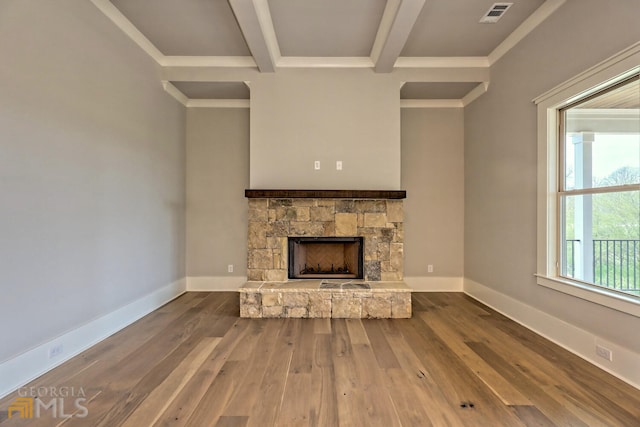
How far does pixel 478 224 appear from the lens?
410 cm

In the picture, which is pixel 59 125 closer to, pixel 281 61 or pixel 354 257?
pixel 281 61

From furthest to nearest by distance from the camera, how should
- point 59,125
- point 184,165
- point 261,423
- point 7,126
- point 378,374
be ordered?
1. point 184,165
2. point 59,125
3. point 378,374
4. point 7,126
5. point 261,423

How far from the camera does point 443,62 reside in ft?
12.3

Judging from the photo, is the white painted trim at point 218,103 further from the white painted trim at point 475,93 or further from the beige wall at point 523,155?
A: the beige wall at point 523,155

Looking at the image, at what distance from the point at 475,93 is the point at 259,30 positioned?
2.95 meters

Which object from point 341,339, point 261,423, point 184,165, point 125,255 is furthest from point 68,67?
point 341,339

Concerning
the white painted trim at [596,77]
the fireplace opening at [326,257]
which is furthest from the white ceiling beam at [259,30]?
the white painted trim at [596,77]

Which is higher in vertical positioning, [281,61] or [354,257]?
[281,61]

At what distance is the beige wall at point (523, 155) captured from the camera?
2.22 meters

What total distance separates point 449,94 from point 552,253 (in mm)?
2524

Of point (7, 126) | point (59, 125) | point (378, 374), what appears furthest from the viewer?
point (59, 125)

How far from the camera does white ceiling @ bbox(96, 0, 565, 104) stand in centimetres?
278

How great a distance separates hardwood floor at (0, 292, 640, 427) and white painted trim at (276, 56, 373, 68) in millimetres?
3105

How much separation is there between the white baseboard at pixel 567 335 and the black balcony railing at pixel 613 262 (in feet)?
1.46
